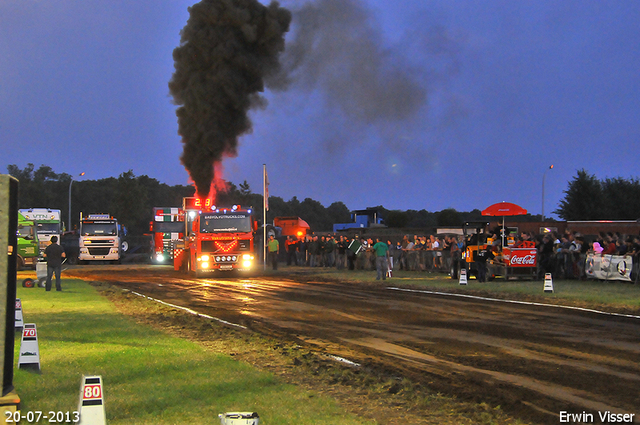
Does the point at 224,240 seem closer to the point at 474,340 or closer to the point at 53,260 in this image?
the point at 53,260

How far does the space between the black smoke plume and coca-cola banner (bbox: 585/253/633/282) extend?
20.2m

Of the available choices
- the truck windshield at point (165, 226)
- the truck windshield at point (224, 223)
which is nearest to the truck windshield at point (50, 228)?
the truck windshield at point (165, 226)

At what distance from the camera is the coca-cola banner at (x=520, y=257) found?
71.6 feet

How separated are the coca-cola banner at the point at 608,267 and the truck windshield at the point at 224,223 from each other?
526 inches

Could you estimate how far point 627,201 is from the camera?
5719 centimetres

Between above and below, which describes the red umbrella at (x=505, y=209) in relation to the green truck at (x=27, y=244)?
above

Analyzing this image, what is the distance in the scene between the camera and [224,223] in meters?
25.7

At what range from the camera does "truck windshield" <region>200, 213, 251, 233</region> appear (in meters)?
25.6

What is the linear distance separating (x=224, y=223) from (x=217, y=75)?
38.1 feet

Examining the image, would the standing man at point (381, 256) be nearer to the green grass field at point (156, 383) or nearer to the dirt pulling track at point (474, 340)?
the dirt pulling track at point (474, 340)

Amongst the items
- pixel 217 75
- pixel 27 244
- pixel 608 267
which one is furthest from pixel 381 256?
pixel 27 244

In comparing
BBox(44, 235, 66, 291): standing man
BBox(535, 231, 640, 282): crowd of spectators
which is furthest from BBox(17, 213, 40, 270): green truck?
BBox(535, 231, 640, 282): crowd of spectators

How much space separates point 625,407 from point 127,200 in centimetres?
6696

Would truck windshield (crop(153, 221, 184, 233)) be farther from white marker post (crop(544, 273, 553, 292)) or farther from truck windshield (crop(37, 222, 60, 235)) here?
white marker post (crop(544, 273, 553, 292))
